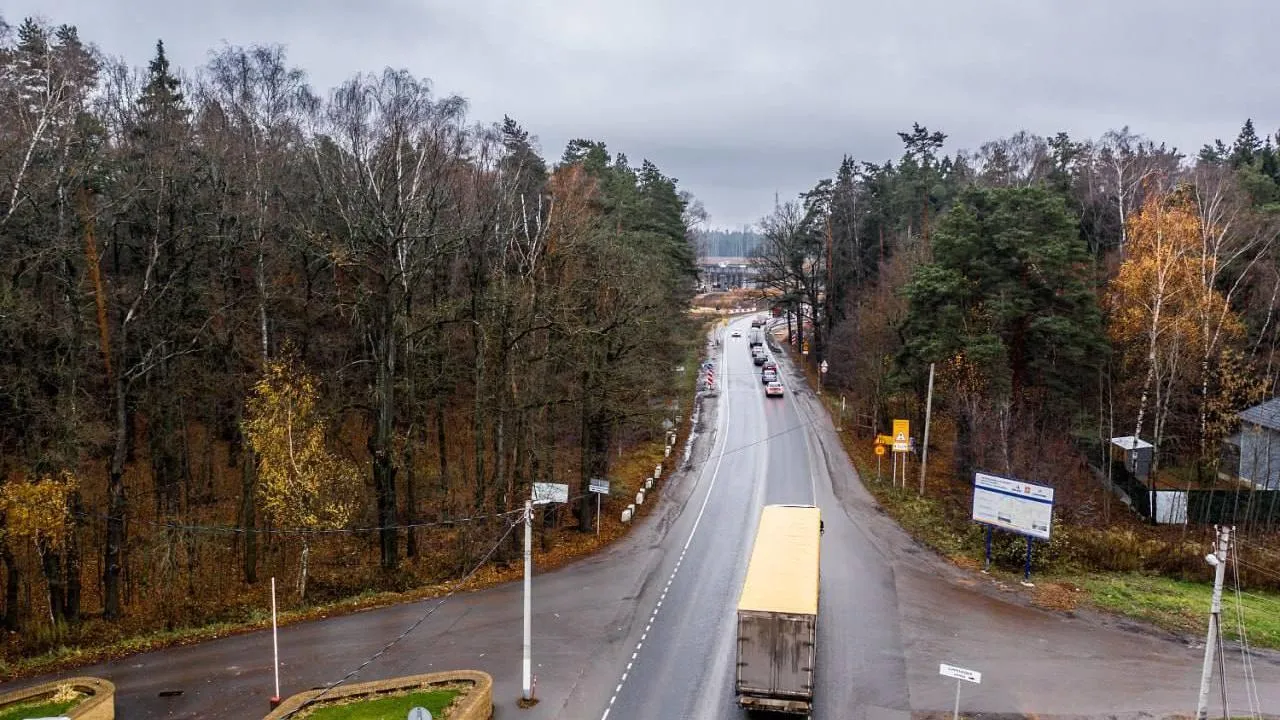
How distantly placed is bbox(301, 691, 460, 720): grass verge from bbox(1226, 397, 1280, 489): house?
30585mm

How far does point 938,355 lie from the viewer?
3406cm

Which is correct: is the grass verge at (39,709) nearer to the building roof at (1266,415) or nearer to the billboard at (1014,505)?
the billboard at (1014,505)

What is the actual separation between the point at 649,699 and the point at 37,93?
2192 centimetres

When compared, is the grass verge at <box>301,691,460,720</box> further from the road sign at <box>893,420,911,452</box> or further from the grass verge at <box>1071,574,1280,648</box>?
the road sign at <box>893,420,911,452</box>

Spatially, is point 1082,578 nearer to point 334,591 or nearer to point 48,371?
point 334,591

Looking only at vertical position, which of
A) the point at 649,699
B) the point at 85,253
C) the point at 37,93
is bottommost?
the point at 649,699

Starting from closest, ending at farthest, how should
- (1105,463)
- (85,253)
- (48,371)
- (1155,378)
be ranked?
(48,371), (85,253), (1155,378), (1105,463)

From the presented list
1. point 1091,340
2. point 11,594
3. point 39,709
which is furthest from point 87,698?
point 1091,340

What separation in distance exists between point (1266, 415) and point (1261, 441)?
1079 mm

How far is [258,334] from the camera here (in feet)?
94.9

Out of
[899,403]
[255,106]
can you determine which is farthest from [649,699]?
[899,403]

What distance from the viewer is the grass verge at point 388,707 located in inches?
628

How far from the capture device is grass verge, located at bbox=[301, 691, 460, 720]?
52.3ft

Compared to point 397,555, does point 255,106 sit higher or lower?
higher
